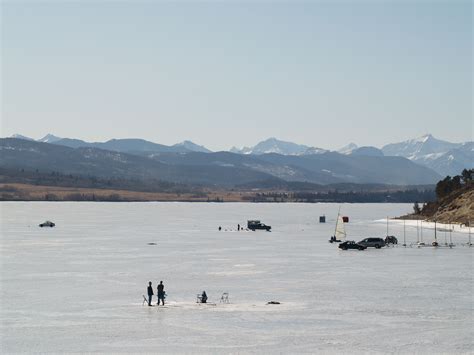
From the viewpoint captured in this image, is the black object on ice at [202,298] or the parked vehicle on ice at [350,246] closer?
the black object on ice at [202,298]

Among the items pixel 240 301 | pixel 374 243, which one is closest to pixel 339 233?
pixel 374 243

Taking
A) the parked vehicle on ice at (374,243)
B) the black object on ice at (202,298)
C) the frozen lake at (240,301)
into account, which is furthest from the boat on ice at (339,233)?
the black object on ice at (202,298)

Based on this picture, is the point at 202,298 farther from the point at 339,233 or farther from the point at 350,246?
the point at 339,233

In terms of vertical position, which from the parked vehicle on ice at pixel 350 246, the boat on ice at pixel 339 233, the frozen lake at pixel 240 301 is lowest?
the frozen lake at pixel 240 301

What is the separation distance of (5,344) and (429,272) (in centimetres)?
5540

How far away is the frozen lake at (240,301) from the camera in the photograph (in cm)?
A: 5278

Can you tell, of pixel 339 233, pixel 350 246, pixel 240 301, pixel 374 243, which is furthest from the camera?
pixel 339 233

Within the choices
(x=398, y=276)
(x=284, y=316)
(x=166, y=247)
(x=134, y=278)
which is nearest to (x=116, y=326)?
(x=284, y=316)

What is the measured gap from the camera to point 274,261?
110m

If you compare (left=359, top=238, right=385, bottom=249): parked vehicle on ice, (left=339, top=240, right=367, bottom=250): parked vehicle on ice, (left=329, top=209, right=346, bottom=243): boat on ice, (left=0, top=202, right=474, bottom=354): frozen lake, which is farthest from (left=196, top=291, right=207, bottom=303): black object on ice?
(left=329, top=209, right=346, bottom=243): boat on ice

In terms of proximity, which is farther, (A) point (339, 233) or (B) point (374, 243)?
(A) point (339, 233)

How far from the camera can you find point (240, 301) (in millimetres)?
69875

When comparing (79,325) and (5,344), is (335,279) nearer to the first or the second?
(79,325)

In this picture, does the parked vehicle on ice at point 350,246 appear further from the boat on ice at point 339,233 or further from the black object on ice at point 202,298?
the black object on ice at point 202,298
